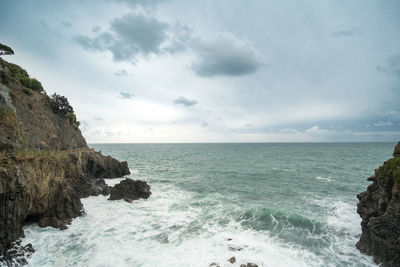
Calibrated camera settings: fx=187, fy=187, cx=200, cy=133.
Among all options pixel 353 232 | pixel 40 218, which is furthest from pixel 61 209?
pixel 353 232

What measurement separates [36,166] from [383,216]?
19999 millimetres

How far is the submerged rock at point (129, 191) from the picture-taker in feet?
60.5

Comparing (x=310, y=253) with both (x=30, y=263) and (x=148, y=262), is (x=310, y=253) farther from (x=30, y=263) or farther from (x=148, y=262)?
(x=30, y=263)

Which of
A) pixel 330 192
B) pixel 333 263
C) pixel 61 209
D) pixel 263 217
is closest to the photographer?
pixel 333 263

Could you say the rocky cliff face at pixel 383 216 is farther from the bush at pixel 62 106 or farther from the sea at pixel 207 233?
the bush at pixel 62 106

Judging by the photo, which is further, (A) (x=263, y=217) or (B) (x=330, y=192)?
(B) (x=330, y=192)

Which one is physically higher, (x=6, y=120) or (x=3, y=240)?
(x=6, y=120)

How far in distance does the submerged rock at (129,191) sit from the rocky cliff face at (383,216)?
17.6 metres

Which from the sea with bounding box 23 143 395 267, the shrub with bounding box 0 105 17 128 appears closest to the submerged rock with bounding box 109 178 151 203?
the sea with bounding box 23 143 395 267

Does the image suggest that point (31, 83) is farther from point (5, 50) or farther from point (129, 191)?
point (129, 191)

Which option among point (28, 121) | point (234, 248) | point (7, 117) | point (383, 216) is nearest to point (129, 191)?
point (7, 117)

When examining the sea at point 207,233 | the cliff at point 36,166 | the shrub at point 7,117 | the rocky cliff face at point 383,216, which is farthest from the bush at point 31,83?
the rocky cliff face at point 383,216

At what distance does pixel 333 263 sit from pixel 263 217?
595cm

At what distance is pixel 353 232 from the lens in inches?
497
